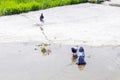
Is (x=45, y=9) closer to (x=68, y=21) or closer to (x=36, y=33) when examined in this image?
(x=68, y=21)

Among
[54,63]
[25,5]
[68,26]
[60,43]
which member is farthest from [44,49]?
[25,5]

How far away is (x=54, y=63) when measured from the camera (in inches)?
433

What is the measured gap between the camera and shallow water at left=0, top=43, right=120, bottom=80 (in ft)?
32.7

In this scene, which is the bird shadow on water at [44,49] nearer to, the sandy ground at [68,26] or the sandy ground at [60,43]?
the sandy ground at [60,43]

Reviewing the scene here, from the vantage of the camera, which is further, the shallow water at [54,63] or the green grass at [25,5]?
the green grass at [25,5]

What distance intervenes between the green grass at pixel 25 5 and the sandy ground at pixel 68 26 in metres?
0.42

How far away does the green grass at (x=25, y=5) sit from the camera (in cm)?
1757

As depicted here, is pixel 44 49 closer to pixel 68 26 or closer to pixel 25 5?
pixel 68 26

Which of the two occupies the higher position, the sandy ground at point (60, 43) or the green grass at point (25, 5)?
the green grass at point (25, 5)

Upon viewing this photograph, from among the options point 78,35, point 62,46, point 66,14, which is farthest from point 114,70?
point 66,14

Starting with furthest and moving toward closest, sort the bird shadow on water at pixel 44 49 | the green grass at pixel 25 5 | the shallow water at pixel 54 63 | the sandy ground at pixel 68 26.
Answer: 1. the green grass at pixel 25 5
2. the sandy ground at pixel 68 26
3. the bird shadow on water at pixel 44 49
4. the shallow water at pixel 54 63

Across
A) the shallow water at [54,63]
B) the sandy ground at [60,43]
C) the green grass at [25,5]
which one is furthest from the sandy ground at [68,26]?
the shallow water at [54,63]

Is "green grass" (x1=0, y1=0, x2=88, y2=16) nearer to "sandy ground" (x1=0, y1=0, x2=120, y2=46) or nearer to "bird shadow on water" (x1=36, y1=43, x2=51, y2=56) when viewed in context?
"sandy ground" (x1=0, y1=0, x2=120, y2=46)

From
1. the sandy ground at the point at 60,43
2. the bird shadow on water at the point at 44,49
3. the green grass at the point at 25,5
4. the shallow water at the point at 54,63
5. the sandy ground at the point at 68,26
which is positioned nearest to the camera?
the shallow water at the point at 54,63
